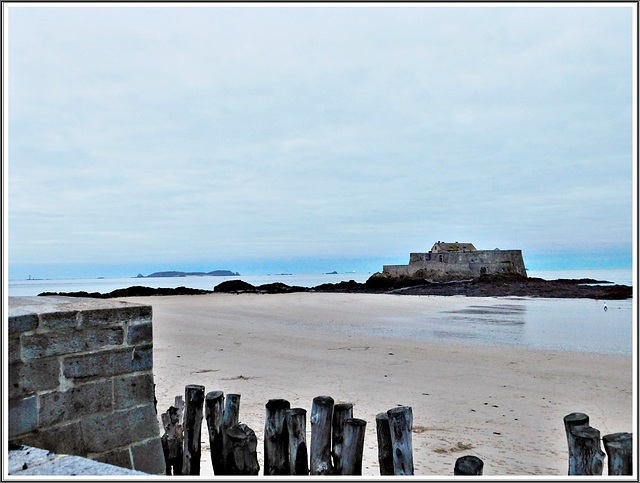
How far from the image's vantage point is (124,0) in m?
4.66

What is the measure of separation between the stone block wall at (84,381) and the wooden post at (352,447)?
162cm

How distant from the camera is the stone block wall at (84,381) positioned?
3570mm

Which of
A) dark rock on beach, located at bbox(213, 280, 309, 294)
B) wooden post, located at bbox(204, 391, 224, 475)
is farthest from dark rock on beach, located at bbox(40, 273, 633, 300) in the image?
wooden post, located at bbox(204, 391, 224, 475)

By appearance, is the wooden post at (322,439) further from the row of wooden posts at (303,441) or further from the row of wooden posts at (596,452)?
the row of wooden posts at (596,452)

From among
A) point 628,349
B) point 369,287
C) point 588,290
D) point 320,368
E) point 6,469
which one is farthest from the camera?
point 369,287

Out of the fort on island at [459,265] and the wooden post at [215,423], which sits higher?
the fort on island at [459,265]

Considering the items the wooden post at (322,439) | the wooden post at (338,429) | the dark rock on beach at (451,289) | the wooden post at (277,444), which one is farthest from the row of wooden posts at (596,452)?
the dark rock on beach at (451,289)

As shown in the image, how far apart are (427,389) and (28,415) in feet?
19.6

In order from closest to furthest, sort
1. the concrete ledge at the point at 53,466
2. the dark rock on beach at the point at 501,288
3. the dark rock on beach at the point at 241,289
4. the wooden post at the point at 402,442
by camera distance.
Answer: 1. the concrete ledge at the point at 53,466
2. the wooden post at the point at 402,442
3. the dark rock on beach at the point at 501,288
4. the dark rock on beach at the point at 241,289

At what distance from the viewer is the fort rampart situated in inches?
1949

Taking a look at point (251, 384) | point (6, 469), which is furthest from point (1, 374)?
point (251, 384)

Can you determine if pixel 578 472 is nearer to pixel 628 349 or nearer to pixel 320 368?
pixel 320 368

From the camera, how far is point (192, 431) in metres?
4.75

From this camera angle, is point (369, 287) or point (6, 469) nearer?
Result: point (6, 469)
